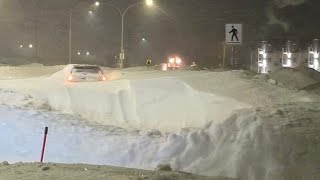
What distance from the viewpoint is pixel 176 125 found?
58.6 ft

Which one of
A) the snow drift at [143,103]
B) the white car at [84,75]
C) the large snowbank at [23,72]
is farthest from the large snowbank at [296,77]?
the large snowbank at [23,72]

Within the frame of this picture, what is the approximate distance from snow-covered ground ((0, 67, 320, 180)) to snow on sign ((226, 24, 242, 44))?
1.42m

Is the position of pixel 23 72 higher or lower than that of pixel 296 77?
lower

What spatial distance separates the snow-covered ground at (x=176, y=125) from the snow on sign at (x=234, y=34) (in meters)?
1.42

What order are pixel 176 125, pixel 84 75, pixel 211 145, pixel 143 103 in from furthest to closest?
1. pixel 84 75
2. pixel 143 103
3. pixel 176 125
4. pixel 211 145

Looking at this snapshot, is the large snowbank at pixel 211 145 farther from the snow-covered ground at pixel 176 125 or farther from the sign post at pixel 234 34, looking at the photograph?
the sign post at pixel 234 34

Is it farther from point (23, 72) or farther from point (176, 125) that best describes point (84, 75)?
point (23, 72)

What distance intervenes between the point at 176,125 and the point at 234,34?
459 cm

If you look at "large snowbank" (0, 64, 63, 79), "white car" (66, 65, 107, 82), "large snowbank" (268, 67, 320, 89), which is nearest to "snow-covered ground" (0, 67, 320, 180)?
"large snowbank" (268, 67, 320, 89)

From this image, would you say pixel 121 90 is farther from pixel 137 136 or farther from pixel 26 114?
pixel 137 136

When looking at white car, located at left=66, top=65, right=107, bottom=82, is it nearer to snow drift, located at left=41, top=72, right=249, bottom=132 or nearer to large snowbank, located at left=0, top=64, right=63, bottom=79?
snow drift, located at left=41, top=72, right=249, bottom=132

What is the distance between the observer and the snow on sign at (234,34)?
67.7 ft

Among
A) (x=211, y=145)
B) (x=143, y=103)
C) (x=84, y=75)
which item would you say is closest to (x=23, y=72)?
(x=84, y=75)

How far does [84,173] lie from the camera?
9.46m
